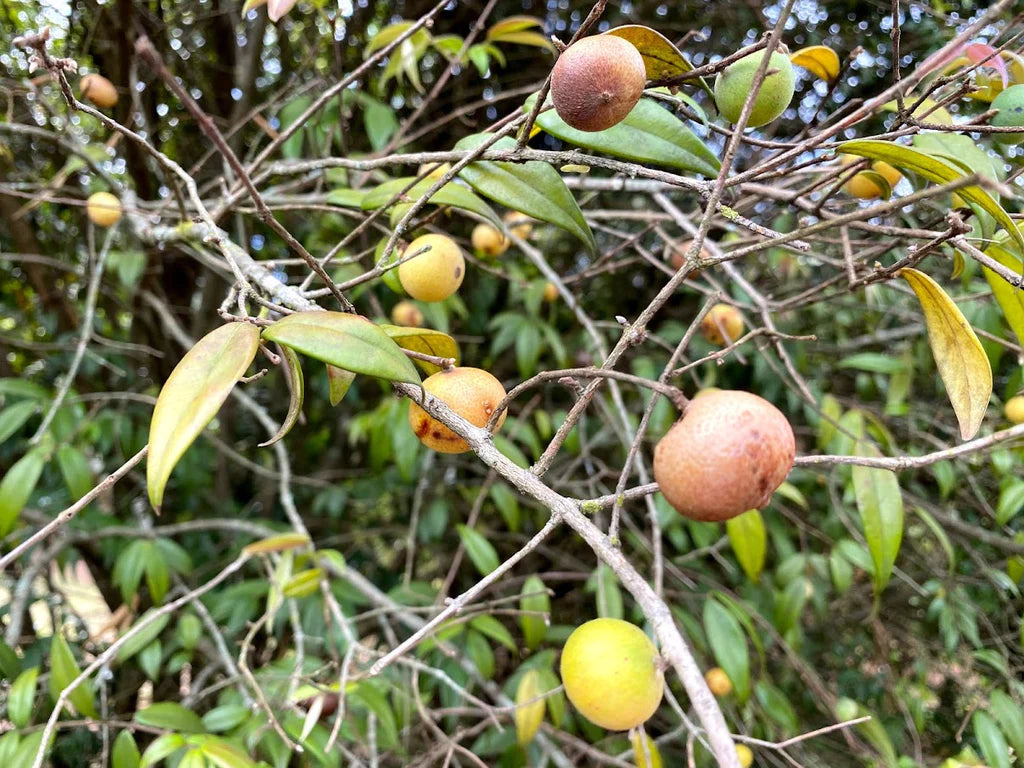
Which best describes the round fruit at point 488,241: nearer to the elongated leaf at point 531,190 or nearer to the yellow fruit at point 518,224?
the yellow fruit at point 518,224

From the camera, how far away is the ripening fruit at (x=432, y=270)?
28.4 inches

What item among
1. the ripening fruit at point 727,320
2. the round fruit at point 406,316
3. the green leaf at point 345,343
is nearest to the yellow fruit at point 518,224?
the round fruit at point 406,316

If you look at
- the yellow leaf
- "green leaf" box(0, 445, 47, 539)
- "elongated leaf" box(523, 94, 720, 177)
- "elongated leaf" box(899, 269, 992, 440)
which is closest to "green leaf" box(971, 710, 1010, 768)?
the yellow leaf

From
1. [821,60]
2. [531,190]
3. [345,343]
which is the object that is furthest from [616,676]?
[821,60]

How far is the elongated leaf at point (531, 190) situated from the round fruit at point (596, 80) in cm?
12

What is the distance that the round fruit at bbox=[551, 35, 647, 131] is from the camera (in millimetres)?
492

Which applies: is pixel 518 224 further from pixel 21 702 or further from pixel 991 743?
pixel 991 743

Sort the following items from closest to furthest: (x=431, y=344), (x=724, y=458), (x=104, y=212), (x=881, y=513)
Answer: (x=724, y=458) < (x=431, y=344) < (x=881, y=513) < (x=104, y=212)

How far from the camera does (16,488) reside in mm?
1049

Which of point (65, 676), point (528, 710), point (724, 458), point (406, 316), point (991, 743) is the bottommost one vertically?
point (991, 743)

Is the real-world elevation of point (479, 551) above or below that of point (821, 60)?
below

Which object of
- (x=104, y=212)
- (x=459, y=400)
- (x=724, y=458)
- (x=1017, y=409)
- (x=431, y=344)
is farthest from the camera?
(x=104, y=212)

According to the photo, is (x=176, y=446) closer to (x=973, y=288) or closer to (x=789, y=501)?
(x=973, y=288)

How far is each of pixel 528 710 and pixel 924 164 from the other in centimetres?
82
